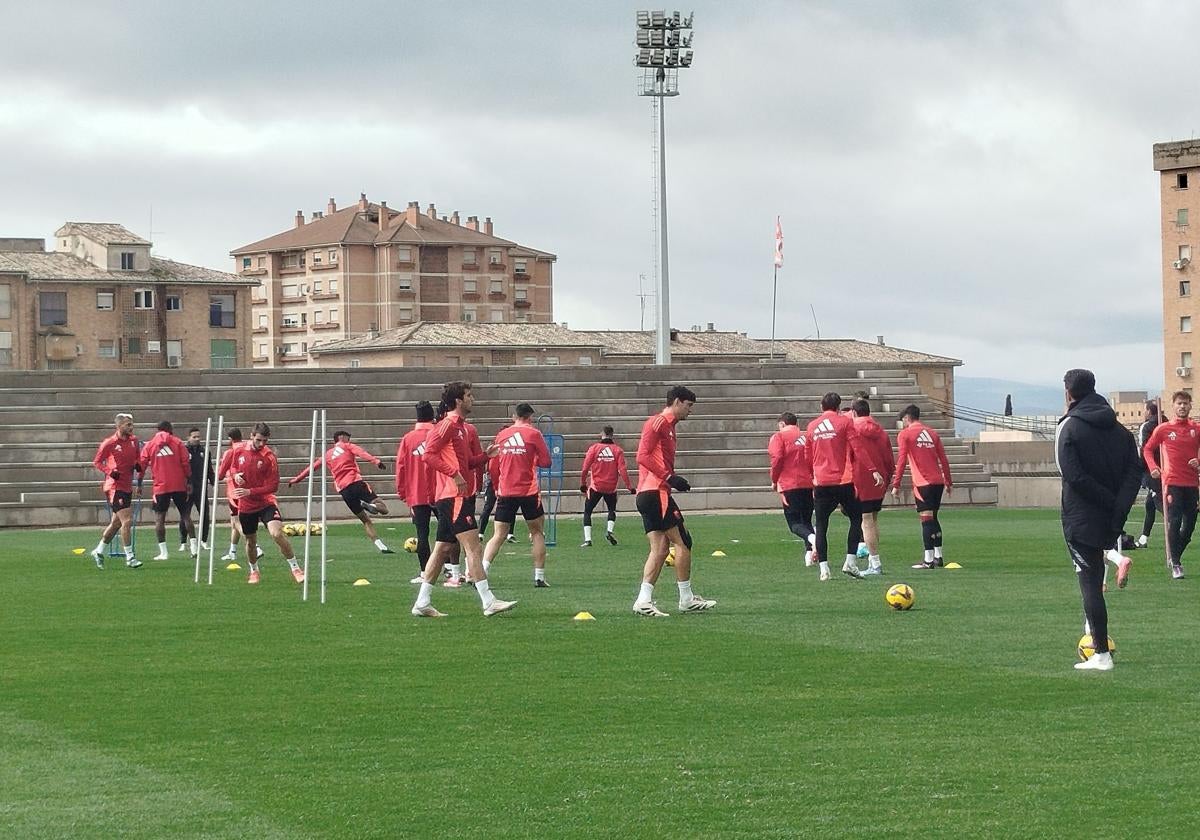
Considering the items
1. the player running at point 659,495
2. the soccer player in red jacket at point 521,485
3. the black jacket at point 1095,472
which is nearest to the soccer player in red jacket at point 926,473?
the soccer player in red jacket at point 521,485

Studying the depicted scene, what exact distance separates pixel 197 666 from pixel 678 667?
3525mm

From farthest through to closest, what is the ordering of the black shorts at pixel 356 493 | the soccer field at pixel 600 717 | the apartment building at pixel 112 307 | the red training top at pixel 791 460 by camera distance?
the apartment building at pixel 112 307
the black shorts at pixel 356 493
the red training top at pixel 791 460
the soccer field at pixel 600 717

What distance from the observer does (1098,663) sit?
11805 millimetres

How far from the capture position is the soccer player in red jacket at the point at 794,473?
22.4 m

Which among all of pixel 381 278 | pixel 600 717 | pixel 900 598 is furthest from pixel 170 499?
pixel 381 278

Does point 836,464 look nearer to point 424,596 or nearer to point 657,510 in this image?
point 657,510

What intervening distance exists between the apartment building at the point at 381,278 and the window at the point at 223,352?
31375 millimetres

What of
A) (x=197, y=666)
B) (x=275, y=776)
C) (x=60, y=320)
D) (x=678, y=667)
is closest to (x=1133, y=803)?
(x=275, y=776)

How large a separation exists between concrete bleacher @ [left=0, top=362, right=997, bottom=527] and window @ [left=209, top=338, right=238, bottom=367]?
55.4 m

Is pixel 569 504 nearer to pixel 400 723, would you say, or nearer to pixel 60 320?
pixel 400 723

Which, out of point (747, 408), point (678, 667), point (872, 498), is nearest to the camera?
point (678, 667)

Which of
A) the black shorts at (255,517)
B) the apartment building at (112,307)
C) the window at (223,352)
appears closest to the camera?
the black shorts at (255,517)

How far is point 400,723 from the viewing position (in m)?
10.1

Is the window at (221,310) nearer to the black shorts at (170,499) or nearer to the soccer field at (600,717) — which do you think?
the black shorts at (170,499)
